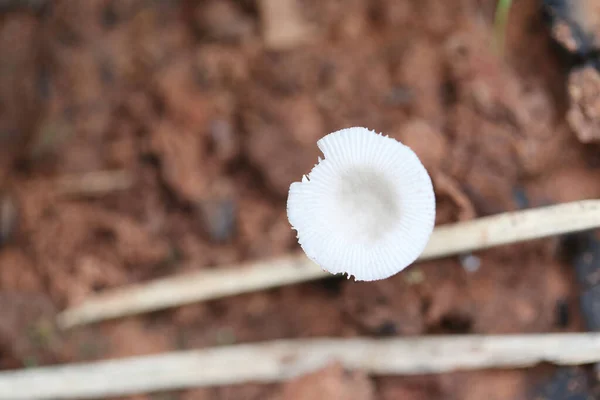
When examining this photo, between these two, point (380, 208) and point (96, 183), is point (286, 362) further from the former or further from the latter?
point (96, 183)

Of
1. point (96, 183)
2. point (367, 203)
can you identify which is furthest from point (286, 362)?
point (96, 183)

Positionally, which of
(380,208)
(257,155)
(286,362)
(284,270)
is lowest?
(286,362)

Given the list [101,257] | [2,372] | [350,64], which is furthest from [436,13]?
[2,372]

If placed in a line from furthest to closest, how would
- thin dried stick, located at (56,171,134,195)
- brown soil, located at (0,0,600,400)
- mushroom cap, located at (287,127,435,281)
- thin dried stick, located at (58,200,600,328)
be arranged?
thin dried stick, located at (56,171,134,195) → brown soil, located at (0,0,600,400) → thin dried stick, located at (58,200,600,328) → mushroom cap, located at (287,127,435,281)

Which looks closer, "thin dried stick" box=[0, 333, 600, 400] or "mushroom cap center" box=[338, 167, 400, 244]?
"mushroom cap center" box=[338, 167, 400, 244]

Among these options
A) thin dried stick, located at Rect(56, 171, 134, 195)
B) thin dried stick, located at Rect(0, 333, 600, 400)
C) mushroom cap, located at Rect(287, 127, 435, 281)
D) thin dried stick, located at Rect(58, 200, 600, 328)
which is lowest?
thin dried stick, located at Rect(0, 333, 600, 400)

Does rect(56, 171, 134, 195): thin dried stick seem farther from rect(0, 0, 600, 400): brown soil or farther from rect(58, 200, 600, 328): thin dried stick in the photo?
rect(58, 200, 600, 328): thin dried stick

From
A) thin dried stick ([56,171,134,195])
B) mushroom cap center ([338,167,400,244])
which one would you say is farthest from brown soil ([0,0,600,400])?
mushroom cap center ([338,167,400,244])

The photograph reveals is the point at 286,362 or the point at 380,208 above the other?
the point at 380,208
